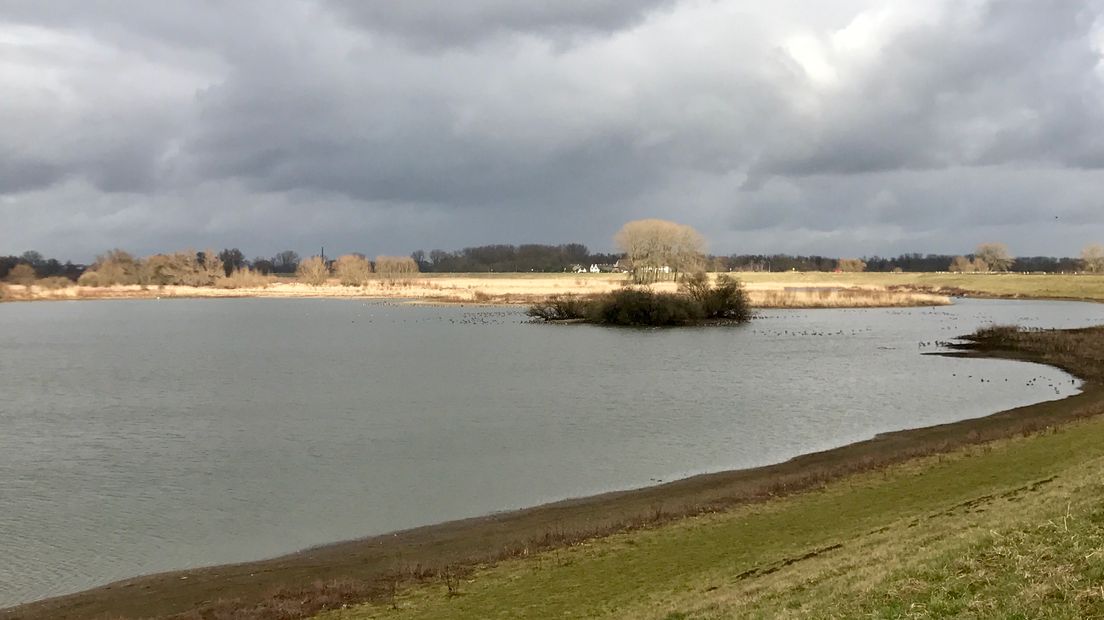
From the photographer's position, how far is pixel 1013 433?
2203 cm

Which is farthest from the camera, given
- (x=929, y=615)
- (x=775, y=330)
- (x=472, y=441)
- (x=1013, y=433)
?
(x=775, y=330)

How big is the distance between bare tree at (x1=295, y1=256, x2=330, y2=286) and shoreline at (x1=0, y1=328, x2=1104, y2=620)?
16216 centimetres

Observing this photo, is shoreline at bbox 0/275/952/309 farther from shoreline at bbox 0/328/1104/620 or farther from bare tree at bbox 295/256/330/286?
shoreline at bbox 0/328/1104/620

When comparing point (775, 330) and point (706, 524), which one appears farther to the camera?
point (775, 330)

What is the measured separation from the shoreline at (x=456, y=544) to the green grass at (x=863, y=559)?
2.60ft

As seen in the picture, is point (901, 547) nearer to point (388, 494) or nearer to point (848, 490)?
point (848, 490)

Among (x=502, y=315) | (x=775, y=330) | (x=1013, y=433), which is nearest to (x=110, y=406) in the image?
(x=1013, y=433)

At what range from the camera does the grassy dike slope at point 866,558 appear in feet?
23.7

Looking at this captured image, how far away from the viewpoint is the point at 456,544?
1525 centimetres

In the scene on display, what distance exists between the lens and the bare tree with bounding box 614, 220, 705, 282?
13750cm

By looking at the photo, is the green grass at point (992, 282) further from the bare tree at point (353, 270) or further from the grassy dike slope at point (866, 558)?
the grassy dike slope at point (866, 558)

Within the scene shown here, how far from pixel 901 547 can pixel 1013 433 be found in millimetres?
14359

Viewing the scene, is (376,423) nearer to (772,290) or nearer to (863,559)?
(863,559)

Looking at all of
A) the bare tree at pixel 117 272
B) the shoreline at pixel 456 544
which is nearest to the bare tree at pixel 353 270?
the bare tree at pixel 117 272
